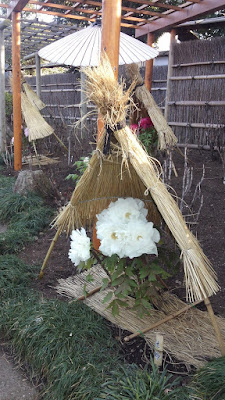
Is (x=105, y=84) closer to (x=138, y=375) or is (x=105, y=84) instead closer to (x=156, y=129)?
(x=138, y=375)

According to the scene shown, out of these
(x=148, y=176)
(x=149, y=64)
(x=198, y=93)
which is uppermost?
(x=149, y=64)

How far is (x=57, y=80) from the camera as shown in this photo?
35.6 ft

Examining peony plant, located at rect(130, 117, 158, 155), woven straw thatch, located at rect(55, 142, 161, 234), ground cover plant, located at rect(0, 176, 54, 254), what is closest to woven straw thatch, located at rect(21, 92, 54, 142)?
ground cover plant, located at rect(0, 176, 54, 254)

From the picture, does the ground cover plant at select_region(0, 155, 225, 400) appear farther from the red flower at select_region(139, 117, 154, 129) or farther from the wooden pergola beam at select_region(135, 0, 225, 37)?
the wooden pergola beam at select_region(135, 0, 225, 37)

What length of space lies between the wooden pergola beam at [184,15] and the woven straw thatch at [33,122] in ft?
7.88

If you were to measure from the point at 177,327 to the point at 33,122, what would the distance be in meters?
5.00

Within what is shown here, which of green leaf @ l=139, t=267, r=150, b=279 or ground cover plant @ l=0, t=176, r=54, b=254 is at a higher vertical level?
green leaf @ l=139, t=267, r=150, b=279

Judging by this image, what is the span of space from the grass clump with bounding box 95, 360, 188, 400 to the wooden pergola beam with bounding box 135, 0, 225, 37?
181 inches

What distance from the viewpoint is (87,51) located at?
424 centimetres

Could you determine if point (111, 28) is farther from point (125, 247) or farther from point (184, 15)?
point (184, 15)

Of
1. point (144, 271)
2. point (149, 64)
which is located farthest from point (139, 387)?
point (149, 64)

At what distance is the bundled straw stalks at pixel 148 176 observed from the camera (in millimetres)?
1787

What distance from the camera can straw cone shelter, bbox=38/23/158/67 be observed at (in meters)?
4.18

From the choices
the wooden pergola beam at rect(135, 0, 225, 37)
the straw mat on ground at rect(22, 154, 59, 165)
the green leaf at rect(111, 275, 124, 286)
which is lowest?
the straw mat on ground at rect(22, 154, 59, 165)
